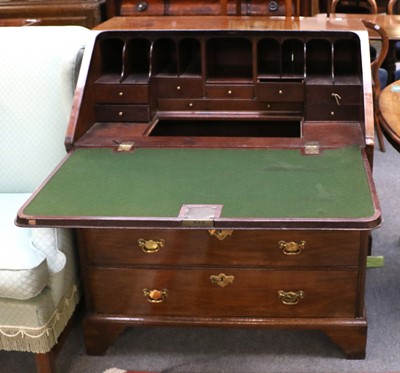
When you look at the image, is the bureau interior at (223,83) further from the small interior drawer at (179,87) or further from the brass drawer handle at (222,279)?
the brass drawer handle at (222,279)

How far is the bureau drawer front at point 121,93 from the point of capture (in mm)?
2018

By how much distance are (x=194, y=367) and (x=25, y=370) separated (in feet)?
1.70

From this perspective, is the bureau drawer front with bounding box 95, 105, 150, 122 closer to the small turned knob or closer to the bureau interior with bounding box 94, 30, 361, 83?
the bureau interior with bounding box 94, 30, 361, 83

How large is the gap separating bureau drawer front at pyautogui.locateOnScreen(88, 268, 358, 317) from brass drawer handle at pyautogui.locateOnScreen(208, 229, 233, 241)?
11 centimetres

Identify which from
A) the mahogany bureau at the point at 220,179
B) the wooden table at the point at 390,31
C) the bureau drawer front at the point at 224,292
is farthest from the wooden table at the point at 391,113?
the wooden table at the point at 390,31

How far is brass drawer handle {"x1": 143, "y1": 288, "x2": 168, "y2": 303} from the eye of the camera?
5.82ft

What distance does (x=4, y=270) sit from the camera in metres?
1.60

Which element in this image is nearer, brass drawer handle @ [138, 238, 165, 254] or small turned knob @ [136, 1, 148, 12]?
brass drawer handle @ [138, 238, 165, 254]

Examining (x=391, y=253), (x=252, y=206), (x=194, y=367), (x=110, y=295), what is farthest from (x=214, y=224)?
(x=391, y=253)

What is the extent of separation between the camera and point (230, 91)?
205 cm

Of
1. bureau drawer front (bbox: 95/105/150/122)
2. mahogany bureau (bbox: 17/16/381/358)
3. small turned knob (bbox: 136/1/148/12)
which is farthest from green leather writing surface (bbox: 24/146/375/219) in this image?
small turned knob (bbox: 136/1/148/12)

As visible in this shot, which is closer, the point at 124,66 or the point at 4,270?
the point at 4,270

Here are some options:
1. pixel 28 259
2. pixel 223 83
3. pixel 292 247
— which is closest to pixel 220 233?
pixel 292 247

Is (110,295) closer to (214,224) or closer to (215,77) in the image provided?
(214,224)
